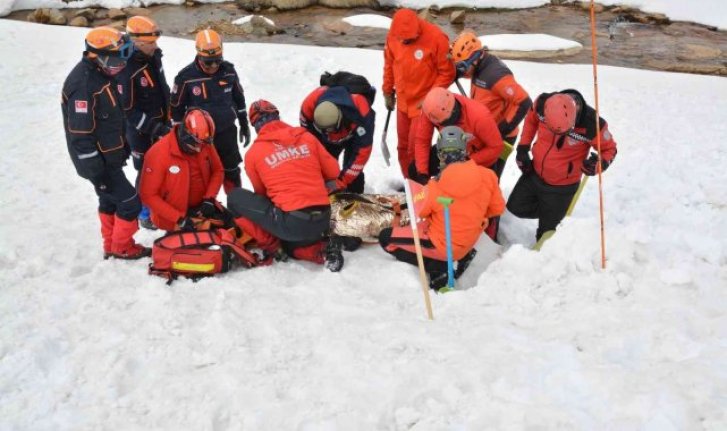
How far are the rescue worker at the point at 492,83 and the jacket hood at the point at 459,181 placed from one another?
1295 millimetres

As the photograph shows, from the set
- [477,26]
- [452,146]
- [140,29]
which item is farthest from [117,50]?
[477,26]

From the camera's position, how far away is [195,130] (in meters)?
4.18

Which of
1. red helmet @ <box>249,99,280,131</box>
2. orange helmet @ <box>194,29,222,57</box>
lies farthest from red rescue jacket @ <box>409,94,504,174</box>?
orange helmet @ <box>194,29,222,57</box>

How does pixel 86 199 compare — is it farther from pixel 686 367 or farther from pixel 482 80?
pixel 686 367

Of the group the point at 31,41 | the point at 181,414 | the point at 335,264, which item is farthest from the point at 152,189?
the point at 31,41

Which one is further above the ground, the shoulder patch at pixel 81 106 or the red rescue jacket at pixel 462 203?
the shoulder patch at pixel 81 106

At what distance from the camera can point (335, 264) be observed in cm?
427

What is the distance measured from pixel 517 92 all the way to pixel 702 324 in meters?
2.54

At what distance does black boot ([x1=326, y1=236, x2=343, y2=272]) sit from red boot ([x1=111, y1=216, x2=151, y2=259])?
1.48 meters

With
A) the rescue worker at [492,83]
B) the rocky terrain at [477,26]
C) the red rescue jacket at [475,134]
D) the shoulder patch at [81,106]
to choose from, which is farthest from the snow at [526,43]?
the shoulder patch at [81,106]

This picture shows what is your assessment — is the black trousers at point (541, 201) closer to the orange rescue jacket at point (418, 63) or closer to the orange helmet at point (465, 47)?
the orange helmet at point (465, 47)

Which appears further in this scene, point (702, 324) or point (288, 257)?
point (288, 257)

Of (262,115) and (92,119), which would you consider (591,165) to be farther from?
(92,119)

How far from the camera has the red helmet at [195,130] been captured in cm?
418
